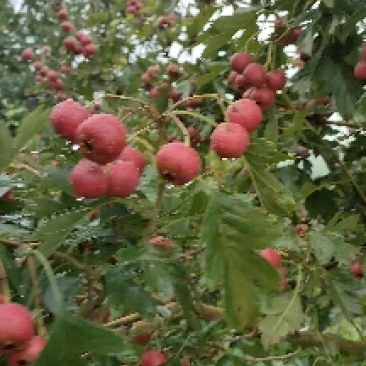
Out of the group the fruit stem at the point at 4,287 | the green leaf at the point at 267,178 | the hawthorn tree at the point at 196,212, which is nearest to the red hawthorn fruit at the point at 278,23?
the hawthorn tree at the point at 196,212

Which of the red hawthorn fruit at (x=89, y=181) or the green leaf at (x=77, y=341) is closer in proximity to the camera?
the green leaf at (x=77, y=341)

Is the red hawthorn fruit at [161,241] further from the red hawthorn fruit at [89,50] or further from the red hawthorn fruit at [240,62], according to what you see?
the red hawthorn fruit at [89,50]

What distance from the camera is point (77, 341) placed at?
72 cm

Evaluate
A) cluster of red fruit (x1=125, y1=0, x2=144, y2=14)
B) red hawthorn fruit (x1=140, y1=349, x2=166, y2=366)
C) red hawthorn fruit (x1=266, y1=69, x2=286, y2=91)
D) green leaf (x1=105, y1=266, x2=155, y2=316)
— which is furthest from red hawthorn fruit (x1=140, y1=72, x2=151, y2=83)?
green leaf (x1=105, y1=266, x2=155, y2=316)

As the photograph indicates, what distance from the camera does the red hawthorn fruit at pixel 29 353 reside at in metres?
0.71

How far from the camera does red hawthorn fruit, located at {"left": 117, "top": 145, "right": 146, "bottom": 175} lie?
0.86 metres

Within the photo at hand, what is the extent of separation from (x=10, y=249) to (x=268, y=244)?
11.5 inches

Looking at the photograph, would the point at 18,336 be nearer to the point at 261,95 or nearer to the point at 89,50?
the point at 261,95

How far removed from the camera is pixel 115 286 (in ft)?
3.02

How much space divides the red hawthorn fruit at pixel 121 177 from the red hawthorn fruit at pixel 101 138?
0.04 feet

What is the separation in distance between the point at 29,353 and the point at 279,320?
2.28 feet

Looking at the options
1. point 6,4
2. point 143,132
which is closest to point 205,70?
point 143,132

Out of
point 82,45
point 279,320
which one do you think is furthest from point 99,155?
point 82,45

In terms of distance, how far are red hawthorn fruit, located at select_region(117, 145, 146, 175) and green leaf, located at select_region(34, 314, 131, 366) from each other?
0.20 meters
